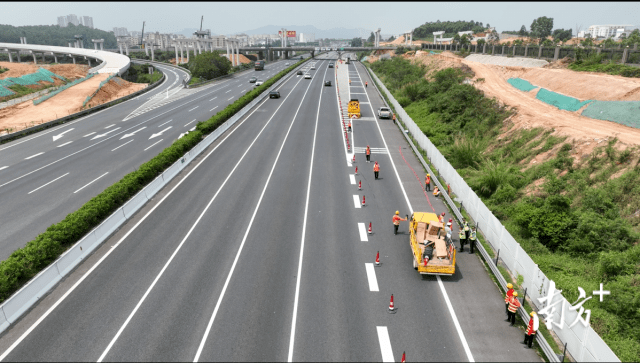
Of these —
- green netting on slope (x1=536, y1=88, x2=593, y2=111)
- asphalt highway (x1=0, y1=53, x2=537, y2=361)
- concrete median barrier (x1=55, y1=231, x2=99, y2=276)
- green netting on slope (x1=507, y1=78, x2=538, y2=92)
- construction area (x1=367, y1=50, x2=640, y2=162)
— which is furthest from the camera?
green netting on slope (x1=507, y1=78, x2=538, y2=92)

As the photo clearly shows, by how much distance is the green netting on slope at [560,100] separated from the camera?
36562mm

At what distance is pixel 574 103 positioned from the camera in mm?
36875

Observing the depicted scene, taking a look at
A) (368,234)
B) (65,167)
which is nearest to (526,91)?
(368,234)

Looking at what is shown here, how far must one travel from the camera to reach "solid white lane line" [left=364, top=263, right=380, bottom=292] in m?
16.7

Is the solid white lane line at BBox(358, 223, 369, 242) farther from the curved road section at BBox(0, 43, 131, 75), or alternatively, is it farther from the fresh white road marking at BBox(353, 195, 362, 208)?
the curved road section at BBox(0, 43, 131, 75)

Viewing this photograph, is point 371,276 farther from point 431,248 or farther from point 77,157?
point 77,157

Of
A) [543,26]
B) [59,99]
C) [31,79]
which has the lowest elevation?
[59,99]

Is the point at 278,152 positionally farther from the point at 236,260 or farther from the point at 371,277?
the point at 371,277

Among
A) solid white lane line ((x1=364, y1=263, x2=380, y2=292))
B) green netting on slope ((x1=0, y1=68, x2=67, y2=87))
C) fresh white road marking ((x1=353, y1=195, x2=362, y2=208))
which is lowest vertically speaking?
solid white lane line ((x1=364, y1=263, x2=380, y2=292))

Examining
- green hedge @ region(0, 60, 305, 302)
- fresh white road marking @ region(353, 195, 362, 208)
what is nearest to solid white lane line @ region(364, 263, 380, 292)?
fresh white road marking @ region(353, 195, 362, 208)

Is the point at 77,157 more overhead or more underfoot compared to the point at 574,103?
more underfoot

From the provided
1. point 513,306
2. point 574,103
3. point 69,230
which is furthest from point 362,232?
point 574,103

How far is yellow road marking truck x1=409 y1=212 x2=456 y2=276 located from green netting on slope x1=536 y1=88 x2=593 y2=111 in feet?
86.3

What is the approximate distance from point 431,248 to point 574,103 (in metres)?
28.7
